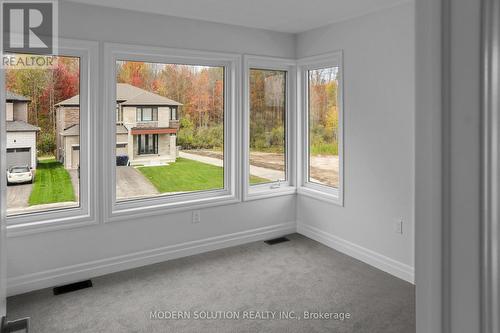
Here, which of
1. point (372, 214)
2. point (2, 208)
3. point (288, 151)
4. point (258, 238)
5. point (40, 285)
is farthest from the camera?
point (288, 151)

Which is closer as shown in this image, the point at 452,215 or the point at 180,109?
the point at 452,215

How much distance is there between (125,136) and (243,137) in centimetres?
127

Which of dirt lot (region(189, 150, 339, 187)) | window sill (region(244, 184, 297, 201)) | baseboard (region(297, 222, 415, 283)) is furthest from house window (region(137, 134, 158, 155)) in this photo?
baseboard (region(297, 222, 415, 283))

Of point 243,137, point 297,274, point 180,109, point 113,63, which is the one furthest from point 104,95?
point 297,274

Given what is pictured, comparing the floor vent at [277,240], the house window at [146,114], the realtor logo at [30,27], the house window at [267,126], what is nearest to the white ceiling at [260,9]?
the realtor logo at [30,27]

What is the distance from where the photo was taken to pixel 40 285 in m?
3.16

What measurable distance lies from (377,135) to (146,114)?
2.33m

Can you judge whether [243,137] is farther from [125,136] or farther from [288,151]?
[125,136]

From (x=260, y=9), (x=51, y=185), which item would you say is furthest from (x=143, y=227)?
(x=260, y=9)

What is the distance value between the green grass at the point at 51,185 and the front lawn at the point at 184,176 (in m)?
0.70

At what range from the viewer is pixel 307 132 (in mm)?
4531

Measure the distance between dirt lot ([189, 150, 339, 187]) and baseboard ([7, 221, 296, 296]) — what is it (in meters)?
0.71

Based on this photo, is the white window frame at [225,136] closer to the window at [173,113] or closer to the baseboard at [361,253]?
the window at [173,113]

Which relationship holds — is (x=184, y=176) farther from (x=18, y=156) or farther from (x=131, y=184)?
(x=18, y=156)
